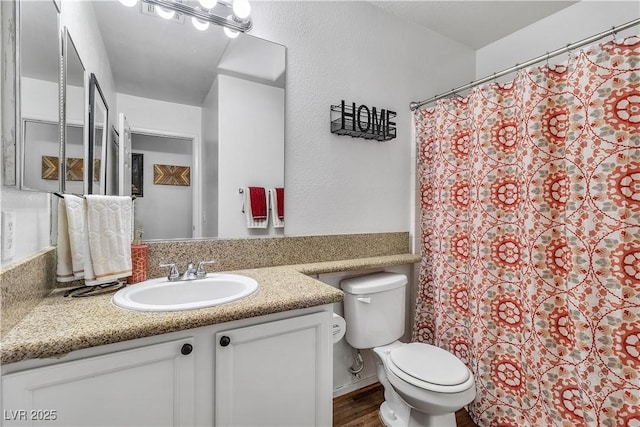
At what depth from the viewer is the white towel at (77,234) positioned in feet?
3.23

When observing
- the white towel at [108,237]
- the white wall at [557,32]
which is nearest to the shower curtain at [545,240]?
the white wall at [557,32]

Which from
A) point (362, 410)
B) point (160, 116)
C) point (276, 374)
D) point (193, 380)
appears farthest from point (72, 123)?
point (362, 410)

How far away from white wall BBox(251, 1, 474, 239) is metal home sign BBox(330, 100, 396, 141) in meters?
0.05

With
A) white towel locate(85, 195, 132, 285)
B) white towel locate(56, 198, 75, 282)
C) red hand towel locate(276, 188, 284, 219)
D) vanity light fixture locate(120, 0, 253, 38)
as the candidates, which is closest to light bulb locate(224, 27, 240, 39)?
vanity light fixture locate(120, 0, 253, 38)

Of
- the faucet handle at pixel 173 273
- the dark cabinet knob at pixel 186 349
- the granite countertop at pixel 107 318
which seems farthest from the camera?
the faucet handle at pixel 173 273

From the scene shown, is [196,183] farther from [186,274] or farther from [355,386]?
[355,386]

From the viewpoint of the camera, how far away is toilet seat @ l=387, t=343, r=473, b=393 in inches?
49.9

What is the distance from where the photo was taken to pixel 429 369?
1.37 metres

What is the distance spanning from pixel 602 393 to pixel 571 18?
2.12m

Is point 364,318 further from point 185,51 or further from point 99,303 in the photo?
point 185,51

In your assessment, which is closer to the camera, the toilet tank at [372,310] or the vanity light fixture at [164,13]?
the vanity light fixture at [164,13]

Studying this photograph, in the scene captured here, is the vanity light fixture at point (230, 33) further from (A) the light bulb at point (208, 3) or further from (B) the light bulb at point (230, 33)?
(A) the light bulb at point (208, 3)

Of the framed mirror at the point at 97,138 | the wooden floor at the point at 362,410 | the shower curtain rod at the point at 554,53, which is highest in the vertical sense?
the shower curtain rod at the point at 554,53

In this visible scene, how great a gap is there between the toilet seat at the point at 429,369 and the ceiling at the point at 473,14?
82.3 inches
